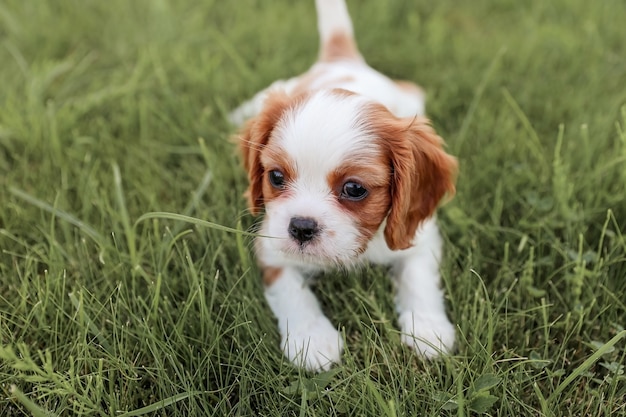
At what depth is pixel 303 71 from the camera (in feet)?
13.1

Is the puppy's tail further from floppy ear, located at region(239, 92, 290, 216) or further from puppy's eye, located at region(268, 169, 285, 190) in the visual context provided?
puppy's eye, located at region(268, 169, 285, 190)

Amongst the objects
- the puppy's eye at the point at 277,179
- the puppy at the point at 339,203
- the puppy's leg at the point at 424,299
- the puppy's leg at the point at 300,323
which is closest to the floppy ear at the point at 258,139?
the puppy at the point at 339,203

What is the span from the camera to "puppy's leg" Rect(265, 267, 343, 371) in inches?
90.2

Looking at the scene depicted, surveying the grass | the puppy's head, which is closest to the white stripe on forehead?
the puppy's head

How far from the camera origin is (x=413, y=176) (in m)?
2.36

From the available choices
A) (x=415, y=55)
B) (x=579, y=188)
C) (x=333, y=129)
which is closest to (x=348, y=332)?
(x=333, y=129)

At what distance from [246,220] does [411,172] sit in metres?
0.91

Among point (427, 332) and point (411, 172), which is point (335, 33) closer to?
point (411, 172)

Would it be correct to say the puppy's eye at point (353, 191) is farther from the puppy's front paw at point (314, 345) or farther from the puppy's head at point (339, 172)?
the puppy's front paw at point (314, 345)

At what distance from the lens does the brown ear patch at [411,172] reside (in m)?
2.31

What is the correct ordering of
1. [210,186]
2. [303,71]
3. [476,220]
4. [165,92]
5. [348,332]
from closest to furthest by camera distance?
1. [348,332]
2. [476,220]
3. [210,186]
4. [165,92]
5. [303,71]

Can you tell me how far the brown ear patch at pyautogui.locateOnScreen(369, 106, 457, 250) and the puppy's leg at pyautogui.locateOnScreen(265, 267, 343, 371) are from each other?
1.41 ft

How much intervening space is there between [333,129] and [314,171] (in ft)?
0.56

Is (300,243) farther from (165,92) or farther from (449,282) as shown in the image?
(165,92)
